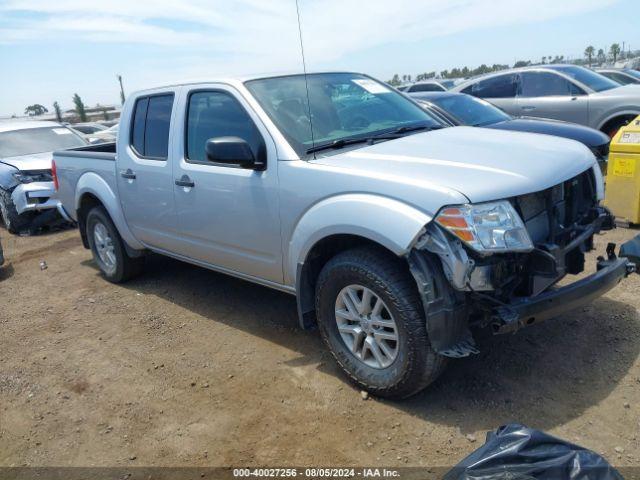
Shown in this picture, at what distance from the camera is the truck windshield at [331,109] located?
3791 mm

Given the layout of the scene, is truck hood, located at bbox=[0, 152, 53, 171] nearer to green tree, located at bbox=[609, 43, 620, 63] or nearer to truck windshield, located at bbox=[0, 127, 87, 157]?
truck windshield, located at bbox=[0, 127, 87, 157]

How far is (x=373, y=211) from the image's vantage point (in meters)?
3.07

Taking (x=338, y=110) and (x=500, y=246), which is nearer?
(x=500, y=246)

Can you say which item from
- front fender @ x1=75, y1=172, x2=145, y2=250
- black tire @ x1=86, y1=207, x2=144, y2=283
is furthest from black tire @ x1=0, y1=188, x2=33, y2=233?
front fender @ x1=75, y1=172, x2=145, y2=250

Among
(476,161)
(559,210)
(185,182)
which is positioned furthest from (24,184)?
(559,210)

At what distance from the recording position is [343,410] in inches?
131

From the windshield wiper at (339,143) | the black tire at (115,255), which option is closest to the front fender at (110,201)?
the black tire at (115,255)

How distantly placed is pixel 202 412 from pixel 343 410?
2.86 ft

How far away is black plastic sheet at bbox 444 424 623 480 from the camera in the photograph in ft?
6.75

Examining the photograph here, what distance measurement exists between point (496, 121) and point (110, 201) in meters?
5.11

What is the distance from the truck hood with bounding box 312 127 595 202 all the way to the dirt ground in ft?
2.95

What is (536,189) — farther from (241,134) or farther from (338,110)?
(241,134)

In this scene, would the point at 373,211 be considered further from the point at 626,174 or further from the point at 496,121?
the point at 496,121

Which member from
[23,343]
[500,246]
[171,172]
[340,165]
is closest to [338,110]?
[340,165]
